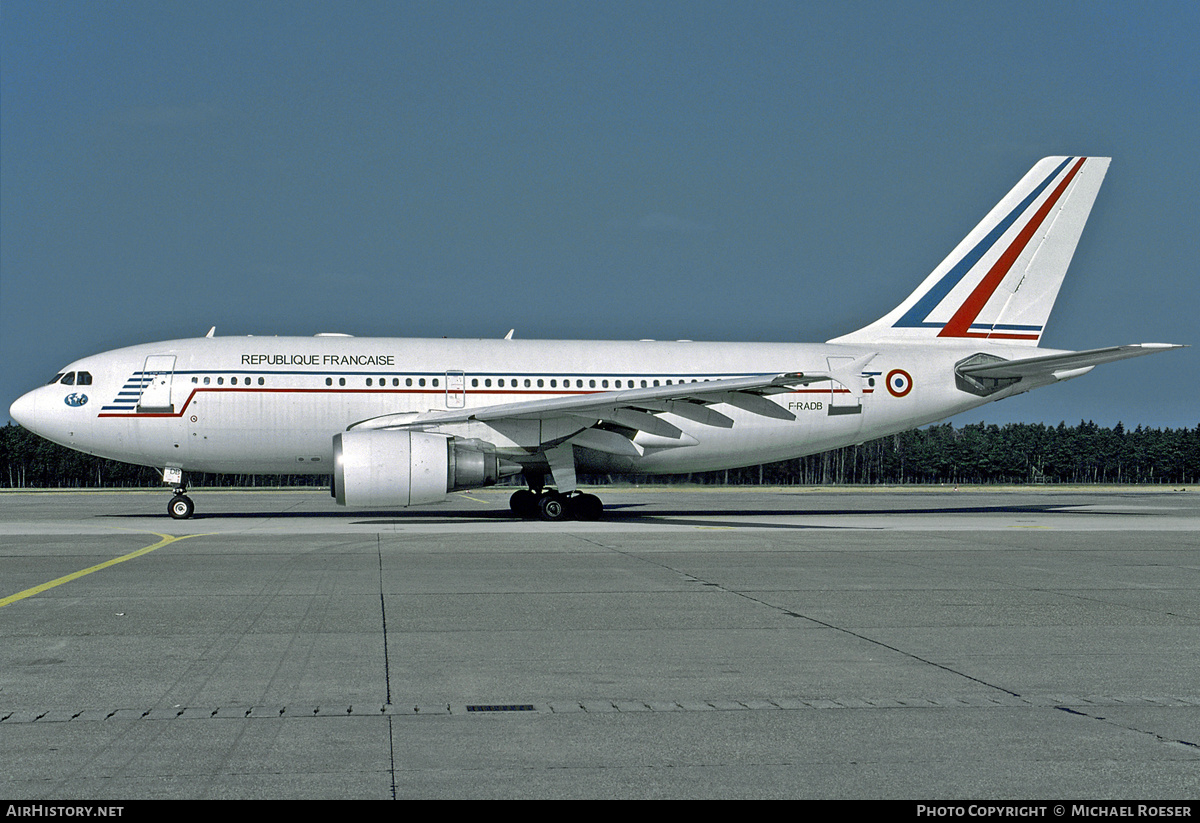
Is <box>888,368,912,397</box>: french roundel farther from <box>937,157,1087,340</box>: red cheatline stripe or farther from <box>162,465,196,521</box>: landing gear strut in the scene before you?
<box>162,465,196,521</box>: landing gear strut

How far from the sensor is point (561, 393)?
79.5ft

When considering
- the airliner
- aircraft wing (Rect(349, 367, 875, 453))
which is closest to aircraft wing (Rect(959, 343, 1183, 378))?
the airliner

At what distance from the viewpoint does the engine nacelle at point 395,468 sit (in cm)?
2022

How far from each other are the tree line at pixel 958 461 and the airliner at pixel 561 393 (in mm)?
76754

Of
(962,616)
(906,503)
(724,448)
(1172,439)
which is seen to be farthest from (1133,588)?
(1172,439)

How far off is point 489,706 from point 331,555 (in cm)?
918

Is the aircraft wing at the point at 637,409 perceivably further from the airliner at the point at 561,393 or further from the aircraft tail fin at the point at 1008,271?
the aircraft tail fin at the point at 1008,271

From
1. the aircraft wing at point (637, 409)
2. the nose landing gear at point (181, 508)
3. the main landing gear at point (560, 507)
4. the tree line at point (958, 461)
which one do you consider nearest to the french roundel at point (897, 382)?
the aircraft wing at point (637, 409)

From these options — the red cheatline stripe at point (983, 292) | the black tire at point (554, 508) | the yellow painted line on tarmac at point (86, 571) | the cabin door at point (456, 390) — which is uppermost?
the red cheatline stripe at point (983, 292)

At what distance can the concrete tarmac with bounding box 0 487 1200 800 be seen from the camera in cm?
477

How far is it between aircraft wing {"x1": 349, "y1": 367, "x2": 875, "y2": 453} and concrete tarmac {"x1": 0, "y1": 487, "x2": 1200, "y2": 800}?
22.6 ft

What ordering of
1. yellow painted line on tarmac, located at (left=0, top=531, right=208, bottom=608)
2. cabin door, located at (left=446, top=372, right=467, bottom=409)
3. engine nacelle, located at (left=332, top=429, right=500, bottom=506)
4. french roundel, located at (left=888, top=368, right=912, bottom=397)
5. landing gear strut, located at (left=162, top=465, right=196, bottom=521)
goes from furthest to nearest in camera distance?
french roundel, located at (left=888, top=368, right=912, bottom=397)
cabin door, located at (left=446, top=372, right=467, bottom=409)
landing gear strut, located at (left=162, top=465, right=196, bottom=521)
engine nacelle, located at (left=332, top=429, right=500, bottom=506)
yellow painted line on tarmac, located at (left=0, top=531, right=208, bottom=608)

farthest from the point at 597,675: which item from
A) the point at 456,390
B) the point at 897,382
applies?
the point at 897,382

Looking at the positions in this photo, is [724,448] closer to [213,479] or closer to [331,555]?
[331,555]
